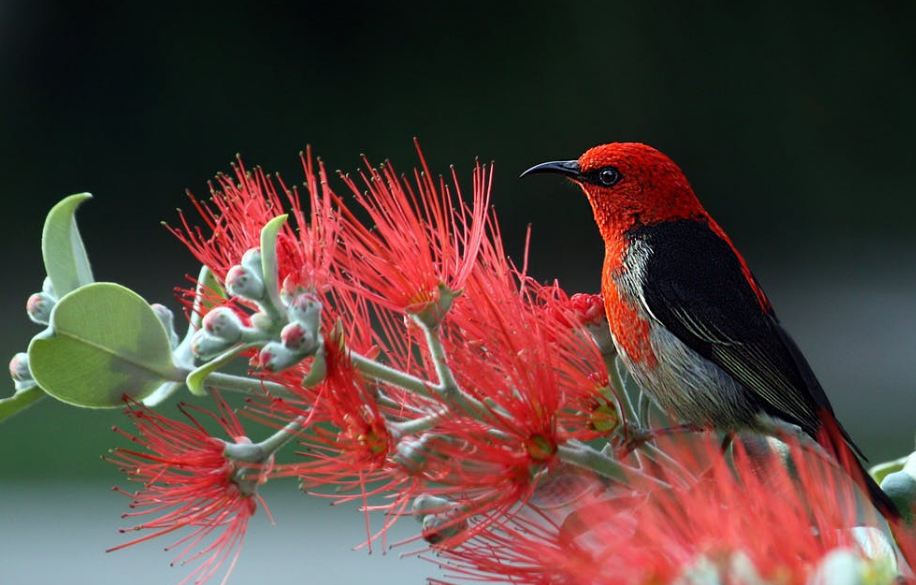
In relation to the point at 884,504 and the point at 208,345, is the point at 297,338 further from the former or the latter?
the point at 884,504

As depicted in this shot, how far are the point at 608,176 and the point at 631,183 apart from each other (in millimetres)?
14

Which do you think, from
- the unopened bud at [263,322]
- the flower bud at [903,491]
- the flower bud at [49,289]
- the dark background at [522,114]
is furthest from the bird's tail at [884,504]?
the dark background at [522,114]

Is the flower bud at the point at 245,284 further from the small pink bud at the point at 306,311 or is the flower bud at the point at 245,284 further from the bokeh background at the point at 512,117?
the bokeh background at the point at 512,117

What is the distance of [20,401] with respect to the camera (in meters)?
0.41

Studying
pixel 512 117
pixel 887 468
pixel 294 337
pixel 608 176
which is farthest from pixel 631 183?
pixel 512 117

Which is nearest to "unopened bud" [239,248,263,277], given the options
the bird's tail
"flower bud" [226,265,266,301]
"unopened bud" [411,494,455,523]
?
"flower bud" [226,265,266,301]

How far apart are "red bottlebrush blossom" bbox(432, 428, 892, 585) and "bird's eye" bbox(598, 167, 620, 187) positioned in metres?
0.24

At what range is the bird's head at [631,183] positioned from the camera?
611 mm

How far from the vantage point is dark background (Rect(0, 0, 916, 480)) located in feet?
8.66

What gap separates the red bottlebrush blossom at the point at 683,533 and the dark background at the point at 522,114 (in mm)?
2188

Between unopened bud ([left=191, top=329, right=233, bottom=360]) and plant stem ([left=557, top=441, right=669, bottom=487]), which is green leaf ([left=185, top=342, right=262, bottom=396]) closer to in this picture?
unopened bud ([left=191, top=329, right=233, bottom=360])

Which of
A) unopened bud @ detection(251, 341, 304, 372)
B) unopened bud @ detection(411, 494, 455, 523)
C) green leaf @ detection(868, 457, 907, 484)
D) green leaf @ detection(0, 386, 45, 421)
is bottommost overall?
green leaf @ detection(868, 457, 907, 484)

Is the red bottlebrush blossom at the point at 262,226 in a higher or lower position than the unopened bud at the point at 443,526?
higher

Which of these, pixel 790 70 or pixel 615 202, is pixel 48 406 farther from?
pixel 615 202
